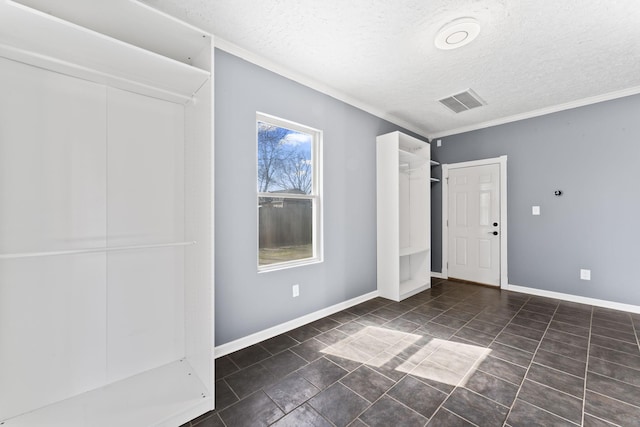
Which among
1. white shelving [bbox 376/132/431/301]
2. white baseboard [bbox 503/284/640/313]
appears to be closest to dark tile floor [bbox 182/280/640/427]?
white baseboard [bbox 503/284/640/313]

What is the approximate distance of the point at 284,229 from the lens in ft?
9.66

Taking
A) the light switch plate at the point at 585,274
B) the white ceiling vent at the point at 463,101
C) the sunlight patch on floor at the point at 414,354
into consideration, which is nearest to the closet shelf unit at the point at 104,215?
the sunlight patch on floor at the point at 414,354

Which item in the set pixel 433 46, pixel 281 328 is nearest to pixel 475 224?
pixel 433 46

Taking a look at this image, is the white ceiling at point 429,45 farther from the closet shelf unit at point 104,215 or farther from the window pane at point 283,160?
the window pane at point 283,160

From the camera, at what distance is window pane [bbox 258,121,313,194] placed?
2742 millimetres

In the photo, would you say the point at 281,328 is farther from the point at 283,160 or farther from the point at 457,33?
the point at 457,33

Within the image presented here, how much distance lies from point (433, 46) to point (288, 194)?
1910mm

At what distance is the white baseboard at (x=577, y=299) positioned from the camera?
11.0 ft

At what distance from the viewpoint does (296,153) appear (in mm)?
3059

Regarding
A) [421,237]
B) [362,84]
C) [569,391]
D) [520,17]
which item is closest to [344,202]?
[362,84]

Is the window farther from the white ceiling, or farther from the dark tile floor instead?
the dark tile floor

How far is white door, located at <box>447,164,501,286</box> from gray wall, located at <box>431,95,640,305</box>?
21 centimetres

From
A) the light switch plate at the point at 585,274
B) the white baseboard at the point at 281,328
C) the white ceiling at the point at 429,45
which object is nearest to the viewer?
the white ceiling at the point at 429,45

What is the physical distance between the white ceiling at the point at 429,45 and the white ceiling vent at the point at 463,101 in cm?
10
